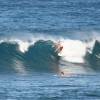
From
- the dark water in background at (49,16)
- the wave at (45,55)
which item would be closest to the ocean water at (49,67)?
the wave at (45,55)

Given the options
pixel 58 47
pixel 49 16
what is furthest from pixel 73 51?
pixel 49 16

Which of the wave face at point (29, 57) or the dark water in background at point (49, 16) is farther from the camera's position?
the dark water in background at point (49, 16)

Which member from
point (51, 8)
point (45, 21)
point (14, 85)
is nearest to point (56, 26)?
point (45, 21)

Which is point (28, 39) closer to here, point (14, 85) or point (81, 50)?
point (81, 50)

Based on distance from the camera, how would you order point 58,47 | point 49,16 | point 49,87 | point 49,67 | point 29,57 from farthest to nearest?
1. point 49,16
2. point 58,47
3. point 29,57
4. point 49,67
5. point 49,87

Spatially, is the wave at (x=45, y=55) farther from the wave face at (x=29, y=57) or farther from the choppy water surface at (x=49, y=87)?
the choppy water surface at (x=49, y=87)

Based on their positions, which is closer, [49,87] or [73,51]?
[49,87]

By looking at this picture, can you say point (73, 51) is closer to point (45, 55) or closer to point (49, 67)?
point (45, 55)

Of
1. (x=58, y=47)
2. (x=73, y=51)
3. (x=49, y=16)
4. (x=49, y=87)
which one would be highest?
(x=49, y=16)

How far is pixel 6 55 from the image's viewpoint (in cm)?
3588

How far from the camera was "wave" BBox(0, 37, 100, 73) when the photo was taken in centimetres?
3372

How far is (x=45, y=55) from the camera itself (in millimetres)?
35562

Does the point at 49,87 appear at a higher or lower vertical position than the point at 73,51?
Answer: lower

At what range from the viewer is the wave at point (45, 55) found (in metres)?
33.7
